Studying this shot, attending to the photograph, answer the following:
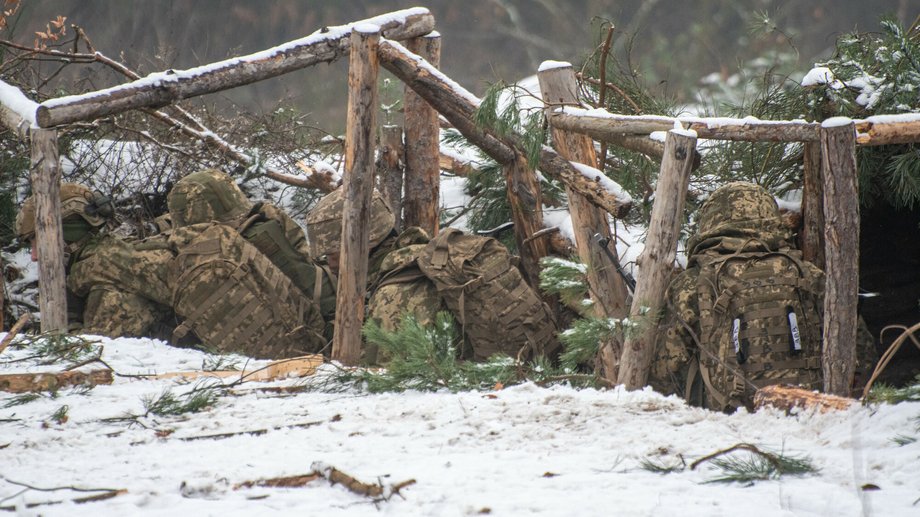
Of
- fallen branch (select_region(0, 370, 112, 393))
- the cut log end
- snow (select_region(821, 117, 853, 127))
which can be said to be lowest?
the cut log end

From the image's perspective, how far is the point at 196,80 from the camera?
5445 mm

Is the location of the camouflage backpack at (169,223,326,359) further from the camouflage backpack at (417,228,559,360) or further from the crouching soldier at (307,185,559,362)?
the camouflage backpack at (417,228,559,360)

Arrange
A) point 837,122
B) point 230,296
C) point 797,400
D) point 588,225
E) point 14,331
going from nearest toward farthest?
point 797,400
point 14,331
point 837,122
point 588,225
point 230,296

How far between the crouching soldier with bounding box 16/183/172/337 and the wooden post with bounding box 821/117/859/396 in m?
4.31

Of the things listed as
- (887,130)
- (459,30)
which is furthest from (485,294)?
(459,30)

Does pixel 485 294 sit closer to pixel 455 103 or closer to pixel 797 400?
pixel 455 103

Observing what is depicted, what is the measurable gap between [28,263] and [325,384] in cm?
528

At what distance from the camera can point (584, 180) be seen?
4.70 metres

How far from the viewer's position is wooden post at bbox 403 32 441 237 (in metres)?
6.92

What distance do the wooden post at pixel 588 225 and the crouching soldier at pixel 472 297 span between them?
2.29 feet

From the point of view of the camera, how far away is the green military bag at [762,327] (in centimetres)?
427

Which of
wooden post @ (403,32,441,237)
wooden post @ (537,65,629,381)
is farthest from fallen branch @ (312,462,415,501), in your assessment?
wooden post @ (403,32,441,237)

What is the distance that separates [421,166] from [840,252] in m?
3.92

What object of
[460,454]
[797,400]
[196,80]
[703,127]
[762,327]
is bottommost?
[460,454]
